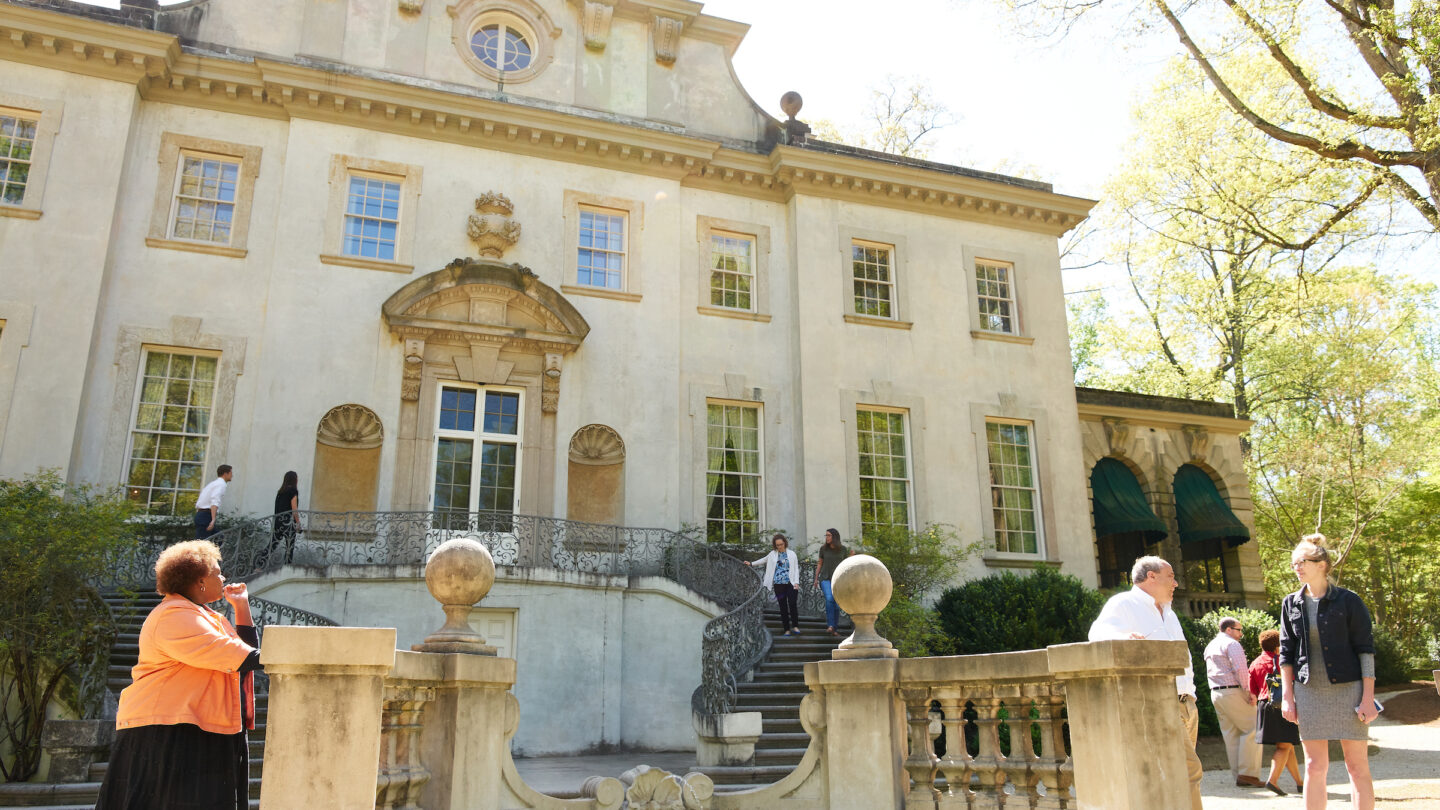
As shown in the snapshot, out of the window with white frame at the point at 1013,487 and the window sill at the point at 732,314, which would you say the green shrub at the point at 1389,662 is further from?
the window sill at the point at 732,314

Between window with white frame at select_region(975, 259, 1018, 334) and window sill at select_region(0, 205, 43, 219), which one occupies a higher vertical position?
window with white frame at select_region(975, 259, 1018, 334)

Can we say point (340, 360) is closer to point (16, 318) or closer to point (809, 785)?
point (16, 318)

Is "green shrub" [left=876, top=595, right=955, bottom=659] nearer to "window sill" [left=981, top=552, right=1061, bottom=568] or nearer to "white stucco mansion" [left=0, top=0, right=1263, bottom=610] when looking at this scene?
"white stucco mansion" [left=0, top=0, right=1263, bottom=610]

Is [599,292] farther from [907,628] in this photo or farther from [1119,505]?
[1119,505]

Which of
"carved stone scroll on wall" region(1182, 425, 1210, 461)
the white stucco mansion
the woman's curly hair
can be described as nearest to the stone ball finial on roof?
the white stucco mansion

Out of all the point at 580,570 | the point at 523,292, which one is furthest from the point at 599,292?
the point at 580,570

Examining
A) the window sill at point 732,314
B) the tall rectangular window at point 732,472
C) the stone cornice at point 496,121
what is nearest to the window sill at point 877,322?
the window sill at point 732,314

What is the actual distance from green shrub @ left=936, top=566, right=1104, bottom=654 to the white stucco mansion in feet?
9.32

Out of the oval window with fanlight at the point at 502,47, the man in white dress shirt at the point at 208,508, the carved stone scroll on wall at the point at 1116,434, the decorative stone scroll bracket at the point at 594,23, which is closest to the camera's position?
the man in white dress shirt at the point at 208,508

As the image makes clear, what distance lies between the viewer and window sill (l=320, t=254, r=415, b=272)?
1691cm

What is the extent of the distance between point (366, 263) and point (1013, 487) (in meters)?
13.4

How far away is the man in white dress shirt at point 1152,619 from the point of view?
245 inches

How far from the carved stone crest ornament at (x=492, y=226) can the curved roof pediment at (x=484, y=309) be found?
1.10 feet

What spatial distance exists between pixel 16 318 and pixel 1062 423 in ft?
62.7
